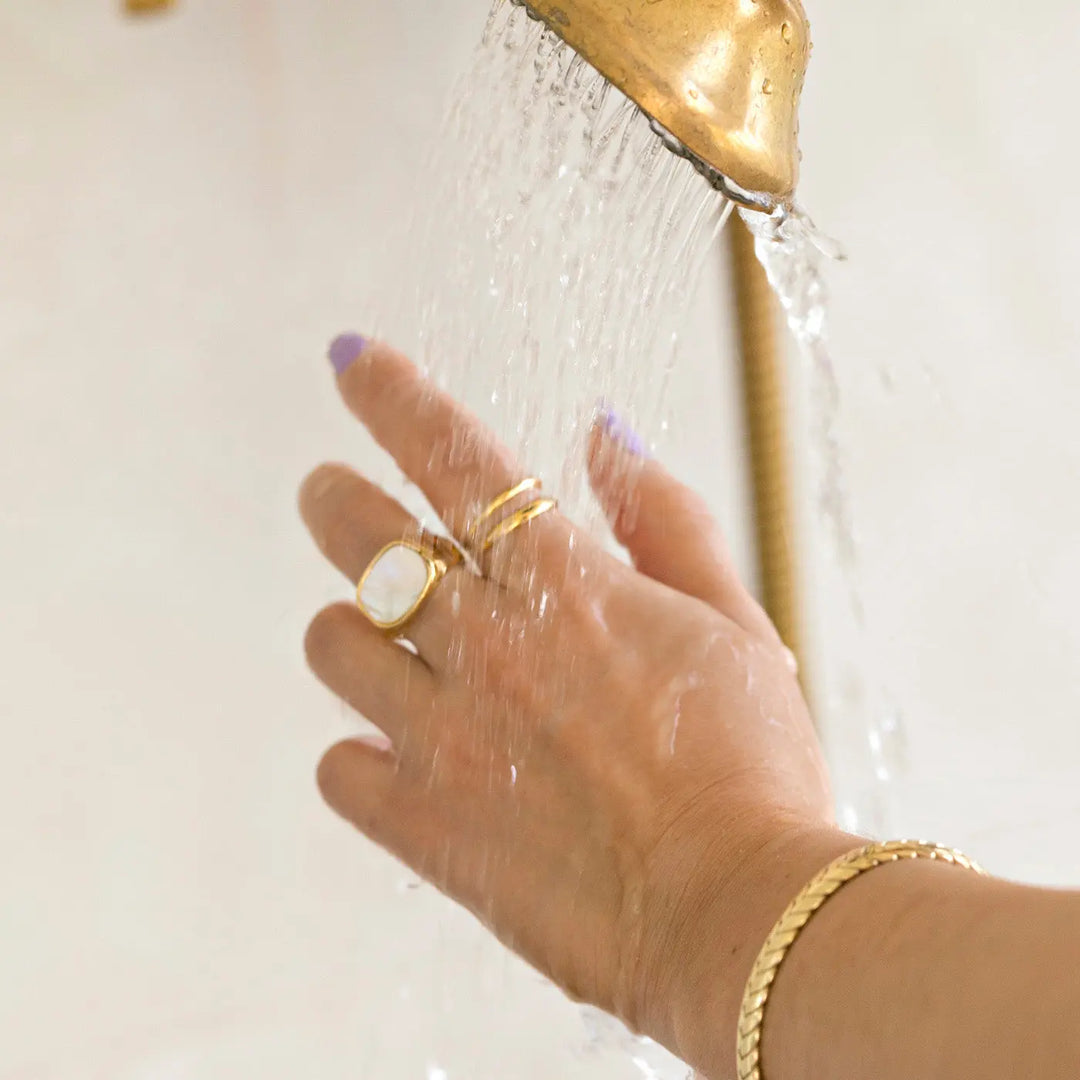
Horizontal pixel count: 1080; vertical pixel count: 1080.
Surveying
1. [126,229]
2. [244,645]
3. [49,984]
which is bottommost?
[49,984]

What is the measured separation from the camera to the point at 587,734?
41 cm

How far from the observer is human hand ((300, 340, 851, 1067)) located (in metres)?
0.37

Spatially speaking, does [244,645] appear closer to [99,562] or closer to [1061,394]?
[99,562]

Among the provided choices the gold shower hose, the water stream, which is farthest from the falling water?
the gold shower hose

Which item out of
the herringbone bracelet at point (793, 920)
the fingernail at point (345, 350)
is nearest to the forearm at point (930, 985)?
the herringbone bracelet at point (793, 920)

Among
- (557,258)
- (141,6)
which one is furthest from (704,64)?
(141,6)

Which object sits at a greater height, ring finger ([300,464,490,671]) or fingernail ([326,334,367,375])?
fingernail ([326,334,367,375])

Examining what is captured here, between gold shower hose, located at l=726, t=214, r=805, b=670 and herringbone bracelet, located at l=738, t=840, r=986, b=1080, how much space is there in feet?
1.10

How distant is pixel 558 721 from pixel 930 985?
0.55ft

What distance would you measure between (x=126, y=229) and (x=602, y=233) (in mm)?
209

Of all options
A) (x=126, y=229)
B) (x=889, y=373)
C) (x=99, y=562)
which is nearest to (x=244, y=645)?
(x=99, y=562)

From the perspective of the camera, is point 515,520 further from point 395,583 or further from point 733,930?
point 733,930

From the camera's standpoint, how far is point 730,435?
2.05 feet

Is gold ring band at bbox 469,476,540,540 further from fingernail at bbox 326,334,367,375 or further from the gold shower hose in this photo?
the gold shower hose
